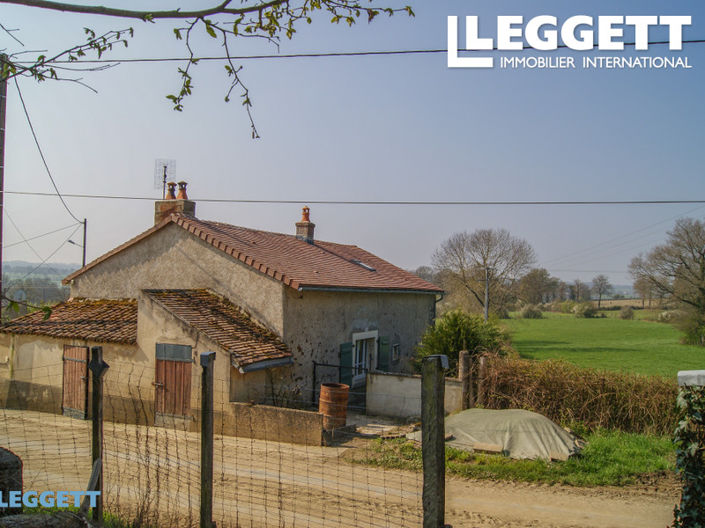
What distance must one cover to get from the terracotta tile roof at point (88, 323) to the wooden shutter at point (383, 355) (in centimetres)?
759

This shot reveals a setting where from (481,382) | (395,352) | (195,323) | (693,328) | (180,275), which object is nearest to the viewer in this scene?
(195,323)

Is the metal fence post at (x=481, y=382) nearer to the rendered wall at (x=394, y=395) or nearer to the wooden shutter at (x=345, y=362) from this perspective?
the rendered wall at (x=394, y=395)

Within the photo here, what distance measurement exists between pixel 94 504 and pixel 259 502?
10.7 ft

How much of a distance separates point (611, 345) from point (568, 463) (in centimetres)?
3685

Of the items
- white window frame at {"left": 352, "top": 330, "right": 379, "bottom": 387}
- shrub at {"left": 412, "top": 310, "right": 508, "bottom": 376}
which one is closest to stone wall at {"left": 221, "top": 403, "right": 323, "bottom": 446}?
shrub at {"left": 412, "top": 310, "right": 508, "bottom": 376}

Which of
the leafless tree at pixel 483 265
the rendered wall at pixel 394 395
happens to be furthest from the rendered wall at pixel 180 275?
the leafless tree at pixel 483 265

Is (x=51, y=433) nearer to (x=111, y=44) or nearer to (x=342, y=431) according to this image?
(x=342, y=431)

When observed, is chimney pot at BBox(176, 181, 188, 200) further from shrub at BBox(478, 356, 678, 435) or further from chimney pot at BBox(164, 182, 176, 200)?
shrub at BBox(478, 356, 678, 435)

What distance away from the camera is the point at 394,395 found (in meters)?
14.1

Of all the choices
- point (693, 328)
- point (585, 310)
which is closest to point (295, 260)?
point (693, 328)

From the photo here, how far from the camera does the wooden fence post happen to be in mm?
12930

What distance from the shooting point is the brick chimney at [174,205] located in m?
16.5

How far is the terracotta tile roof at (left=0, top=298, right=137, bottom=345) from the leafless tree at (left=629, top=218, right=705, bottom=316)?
4501 centimetres

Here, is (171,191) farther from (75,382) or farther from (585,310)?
(585,310)
